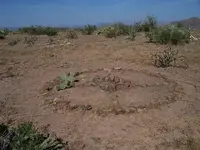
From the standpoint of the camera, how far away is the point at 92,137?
14.0ft

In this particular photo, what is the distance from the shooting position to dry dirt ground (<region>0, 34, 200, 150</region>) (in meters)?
4.27

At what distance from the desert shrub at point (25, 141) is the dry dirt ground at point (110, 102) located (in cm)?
35

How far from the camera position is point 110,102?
5207 mm

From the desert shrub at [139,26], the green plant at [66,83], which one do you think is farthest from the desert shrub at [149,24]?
the green plant at [66,83]

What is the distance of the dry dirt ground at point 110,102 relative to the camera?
4.27 metres

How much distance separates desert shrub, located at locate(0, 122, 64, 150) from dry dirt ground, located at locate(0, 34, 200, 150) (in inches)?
13.8

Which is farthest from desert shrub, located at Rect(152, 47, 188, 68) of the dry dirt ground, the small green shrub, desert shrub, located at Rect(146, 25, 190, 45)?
desert shrub, located at Rect(146, 25, 190, 45)

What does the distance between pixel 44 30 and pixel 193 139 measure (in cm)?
1301

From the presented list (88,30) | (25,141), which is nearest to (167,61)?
(25,141)

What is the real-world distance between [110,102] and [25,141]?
1.81 meters

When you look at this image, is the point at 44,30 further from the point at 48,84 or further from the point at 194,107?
the point at 194,107

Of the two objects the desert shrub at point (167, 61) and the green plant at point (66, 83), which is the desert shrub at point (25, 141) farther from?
the desert shrub at point (167, 61)

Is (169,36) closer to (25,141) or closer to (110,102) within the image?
(110,102)

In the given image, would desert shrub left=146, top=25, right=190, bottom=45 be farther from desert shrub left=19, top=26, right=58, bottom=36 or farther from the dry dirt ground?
desert shrub left=19, top=26, right=58, bottom=36
